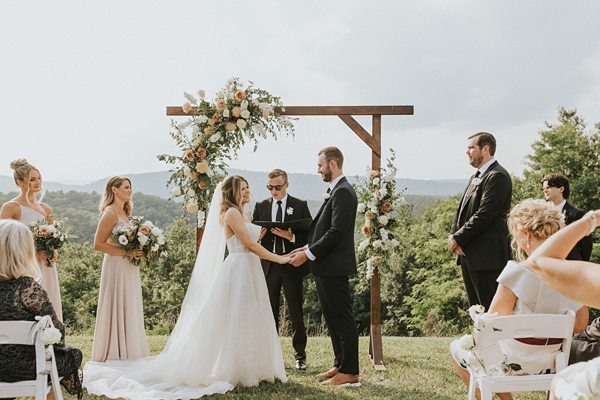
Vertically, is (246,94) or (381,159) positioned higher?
(246,94)

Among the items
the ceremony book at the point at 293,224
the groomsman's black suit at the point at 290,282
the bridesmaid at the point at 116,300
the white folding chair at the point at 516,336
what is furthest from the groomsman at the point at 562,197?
the bridesmaid at the point at 116,300

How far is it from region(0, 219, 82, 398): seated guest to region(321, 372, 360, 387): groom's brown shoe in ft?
9.98

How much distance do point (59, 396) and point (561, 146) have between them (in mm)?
30333

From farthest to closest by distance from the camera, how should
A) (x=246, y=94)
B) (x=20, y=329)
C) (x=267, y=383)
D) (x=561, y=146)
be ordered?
(x=561, y=146) → (x=246, y=94) → (x=267, y=383) → (x=20, y=329)

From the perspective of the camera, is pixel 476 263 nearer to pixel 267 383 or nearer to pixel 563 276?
pixel 267 383

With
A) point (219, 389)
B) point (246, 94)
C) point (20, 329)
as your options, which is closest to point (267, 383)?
point (219, 389)

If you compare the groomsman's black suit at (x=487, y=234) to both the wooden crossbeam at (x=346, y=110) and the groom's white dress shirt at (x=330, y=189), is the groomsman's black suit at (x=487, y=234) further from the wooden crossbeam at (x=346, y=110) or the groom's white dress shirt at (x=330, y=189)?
the wooden crossbeam at (x=346, y=110)

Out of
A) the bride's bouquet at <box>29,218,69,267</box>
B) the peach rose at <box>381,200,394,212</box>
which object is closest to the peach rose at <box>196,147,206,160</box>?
the bride's bouquet at <box>29,218,69,267</box>

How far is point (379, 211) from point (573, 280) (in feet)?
16.5

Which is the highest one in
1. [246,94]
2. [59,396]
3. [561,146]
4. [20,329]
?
[561,146]

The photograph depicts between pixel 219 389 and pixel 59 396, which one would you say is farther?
pixel 219 389

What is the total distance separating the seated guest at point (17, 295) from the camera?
4020 millimetres

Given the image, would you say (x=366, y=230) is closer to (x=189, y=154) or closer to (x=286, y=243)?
(x=286, y=243)

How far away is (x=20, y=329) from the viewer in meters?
3.80
